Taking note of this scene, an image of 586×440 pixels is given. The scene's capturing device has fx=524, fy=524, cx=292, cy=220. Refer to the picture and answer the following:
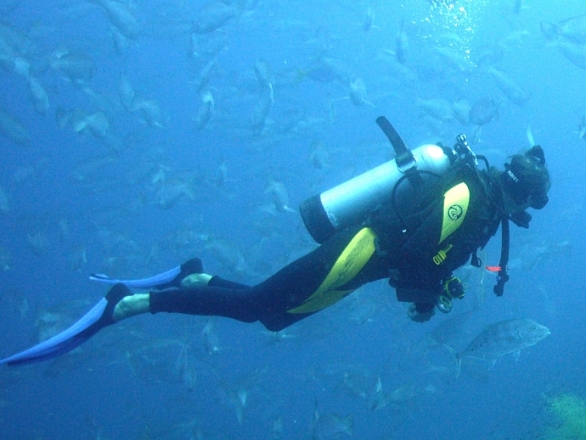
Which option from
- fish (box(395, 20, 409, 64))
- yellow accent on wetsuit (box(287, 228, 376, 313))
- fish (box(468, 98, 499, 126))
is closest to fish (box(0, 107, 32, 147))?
fish (box(395, 20, 409, 64))

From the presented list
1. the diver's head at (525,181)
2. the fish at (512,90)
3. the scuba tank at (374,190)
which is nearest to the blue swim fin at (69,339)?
the scuba tank at (374,190)

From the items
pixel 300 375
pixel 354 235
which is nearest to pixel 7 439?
pixel 300 375

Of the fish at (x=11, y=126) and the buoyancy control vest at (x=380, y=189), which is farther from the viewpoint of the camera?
the fish at (x=11, y=126)

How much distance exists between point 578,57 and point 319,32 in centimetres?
833

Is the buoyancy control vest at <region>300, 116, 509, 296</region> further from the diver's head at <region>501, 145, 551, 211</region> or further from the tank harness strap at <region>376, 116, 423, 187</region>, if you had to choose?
the diver's head at <region>501, 145, 551, 211</region>

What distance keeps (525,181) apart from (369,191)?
1.02 metres

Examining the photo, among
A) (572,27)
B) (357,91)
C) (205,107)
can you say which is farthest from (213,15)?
(572,27)

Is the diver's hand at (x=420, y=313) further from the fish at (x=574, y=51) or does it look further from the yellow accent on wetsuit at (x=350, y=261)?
the fish at (x=574, y=51)

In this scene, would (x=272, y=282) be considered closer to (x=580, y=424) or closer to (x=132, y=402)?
(x=580, y=424)

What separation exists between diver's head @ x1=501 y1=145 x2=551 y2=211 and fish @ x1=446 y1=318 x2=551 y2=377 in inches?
167

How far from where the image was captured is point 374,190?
3729 millimetres

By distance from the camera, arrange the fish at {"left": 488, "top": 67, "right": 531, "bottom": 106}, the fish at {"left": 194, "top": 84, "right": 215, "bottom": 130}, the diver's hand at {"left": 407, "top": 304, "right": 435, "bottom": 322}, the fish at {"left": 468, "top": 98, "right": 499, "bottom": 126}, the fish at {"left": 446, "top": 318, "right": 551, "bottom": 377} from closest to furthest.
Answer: the diver's hand at {"left": 407, "top": 304, "right": 435, "bottom": 322} → the fish at {"left": 446, "top": 318, "right": 551, "bottom": 377} → the fish at {"left": 468, "top": 98, "right": 499, "bottom": 126} → the fish at {"left": 194, "top": 84, "right": 215, "bottom": 130} → the fish at {"left": 488, "top": 67, "right": 531, "bottom": 106}

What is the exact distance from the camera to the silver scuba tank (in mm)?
3684

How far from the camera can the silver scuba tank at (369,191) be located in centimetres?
368
